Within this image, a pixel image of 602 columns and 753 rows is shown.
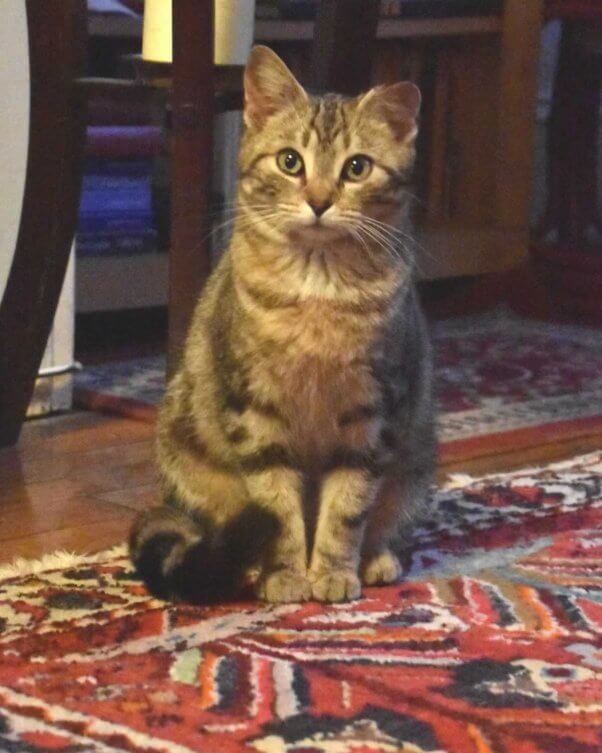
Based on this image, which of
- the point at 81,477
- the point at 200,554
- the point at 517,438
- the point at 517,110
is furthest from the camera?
the point at 517,110

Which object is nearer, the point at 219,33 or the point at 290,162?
the point at 290,162

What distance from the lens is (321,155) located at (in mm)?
1467

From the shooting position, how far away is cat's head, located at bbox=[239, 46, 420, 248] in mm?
1456

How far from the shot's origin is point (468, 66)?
3.68 m

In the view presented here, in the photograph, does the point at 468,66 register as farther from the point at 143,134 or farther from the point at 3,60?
the point at 3,60

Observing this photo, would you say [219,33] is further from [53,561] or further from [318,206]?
[53,561]

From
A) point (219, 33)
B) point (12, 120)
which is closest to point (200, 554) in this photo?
point (219, 33)

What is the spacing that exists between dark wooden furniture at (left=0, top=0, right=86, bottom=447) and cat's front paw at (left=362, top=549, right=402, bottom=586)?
0.79 m

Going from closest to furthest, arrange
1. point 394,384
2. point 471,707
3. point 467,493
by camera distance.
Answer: point 471,707
point 394,384
point 467,493

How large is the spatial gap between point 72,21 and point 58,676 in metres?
1.07

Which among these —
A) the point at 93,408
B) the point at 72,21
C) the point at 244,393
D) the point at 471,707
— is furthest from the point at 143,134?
the point at 471,707

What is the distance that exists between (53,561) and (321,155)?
54 centimetres

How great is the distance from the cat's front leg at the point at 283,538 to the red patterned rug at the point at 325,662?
0.03m

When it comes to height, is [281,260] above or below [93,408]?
above
